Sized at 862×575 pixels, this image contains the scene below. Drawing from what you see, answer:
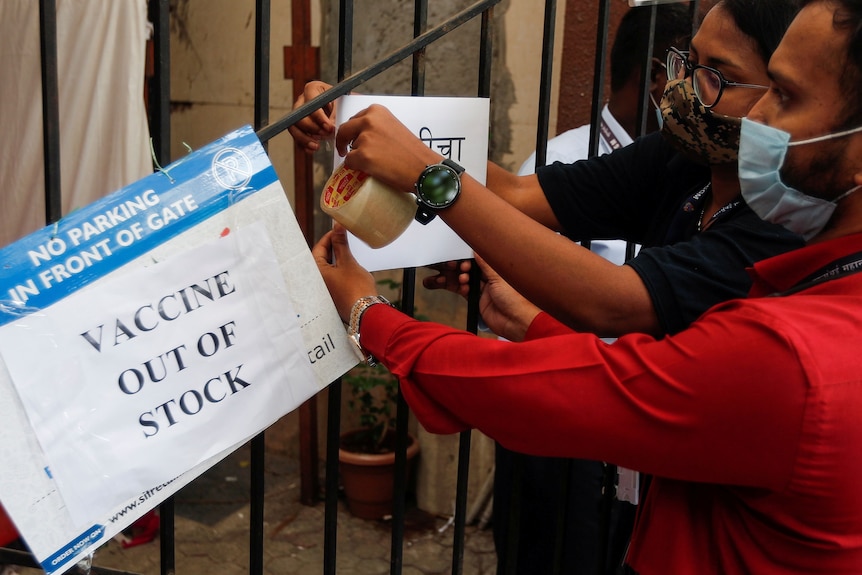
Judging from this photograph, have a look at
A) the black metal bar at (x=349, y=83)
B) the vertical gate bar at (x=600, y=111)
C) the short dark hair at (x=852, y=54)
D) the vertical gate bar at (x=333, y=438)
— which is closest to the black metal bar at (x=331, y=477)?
the vertical gate bar at (x=333, y=438)

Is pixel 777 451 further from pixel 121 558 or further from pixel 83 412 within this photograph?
pixel 121 558

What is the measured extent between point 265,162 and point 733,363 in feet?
2.48

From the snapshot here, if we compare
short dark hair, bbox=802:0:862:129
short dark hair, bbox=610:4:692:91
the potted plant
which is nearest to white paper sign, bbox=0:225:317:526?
short dark hair, bbox=802:0:862:129

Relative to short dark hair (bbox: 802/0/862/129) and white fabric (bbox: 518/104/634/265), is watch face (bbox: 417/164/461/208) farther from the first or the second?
white fabric (bbox: 518/104/634/265)

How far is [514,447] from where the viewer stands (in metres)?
1.23

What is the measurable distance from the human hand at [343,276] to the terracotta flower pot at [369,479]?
8.60ft

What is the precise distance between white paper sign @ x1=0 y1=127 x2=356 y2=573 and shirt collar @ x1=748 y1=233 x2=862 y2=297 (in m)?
0.72

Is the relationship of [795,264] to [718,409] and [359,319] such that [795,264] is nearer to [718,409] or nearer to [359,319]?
[718,409]

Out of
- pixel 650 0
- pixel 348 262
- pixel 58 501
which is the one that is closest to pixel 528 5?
pixel 650 0

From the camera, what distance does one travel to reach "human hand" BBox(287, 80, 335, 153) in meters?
1.46

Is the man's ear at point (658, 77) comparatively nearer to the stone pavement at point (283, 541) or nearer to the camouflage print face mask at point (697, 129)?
the camouflage print face mask at point (697, 129)

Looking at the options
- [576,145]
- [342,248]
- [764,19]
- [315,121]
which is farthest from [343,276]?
[576,145]

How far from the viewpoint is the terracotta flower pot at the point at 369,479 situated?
3955 millimetres

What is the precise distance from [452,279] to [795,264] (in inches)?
29.1
